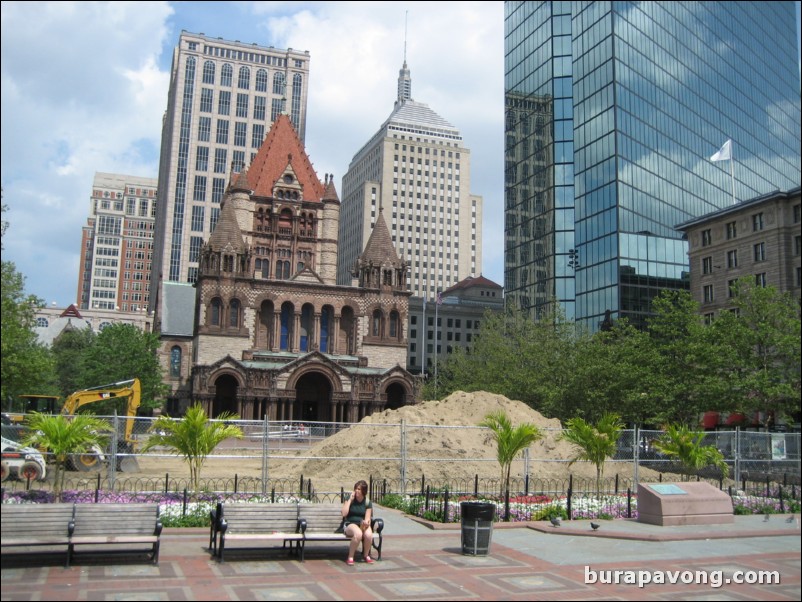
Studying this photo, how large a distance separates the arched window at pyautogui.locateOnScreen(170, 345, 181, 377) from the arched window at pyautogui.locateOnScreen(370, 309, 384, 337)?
25.3 metres

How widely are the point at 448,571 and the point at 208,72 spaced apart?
141 meters

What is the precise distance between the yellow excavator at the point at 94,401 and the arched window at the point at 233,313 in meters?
22.6

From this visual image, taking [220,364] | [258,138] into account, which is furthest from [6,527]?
[258,138]

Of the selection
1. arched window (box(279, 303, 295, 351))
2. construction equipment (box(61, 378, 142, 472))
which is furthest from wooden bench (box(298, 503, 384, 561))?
arched window (box(279, 303, 295, 351))

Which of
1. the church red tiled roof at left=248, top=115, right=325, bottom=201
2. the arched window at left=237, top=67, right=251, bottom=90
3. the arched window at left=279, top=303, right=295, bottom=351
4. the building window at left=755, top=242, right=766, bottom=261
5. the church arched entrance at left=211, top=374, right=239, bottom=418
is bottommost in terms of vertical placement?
the church arched entrance at left=211, top=374, right=239, bottom=418

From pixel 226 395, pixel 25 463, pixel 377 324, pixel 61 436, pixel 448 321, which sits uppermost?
pixel 448 321

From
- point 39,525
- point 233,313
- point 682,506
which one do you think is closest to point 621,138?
point 233,313

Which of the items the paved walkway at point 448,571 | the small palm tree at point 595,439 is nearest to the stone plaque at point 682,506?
the paved walkway at point 448,571

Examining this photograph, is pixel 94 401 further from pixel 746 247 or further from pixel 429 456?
pixel 746 247

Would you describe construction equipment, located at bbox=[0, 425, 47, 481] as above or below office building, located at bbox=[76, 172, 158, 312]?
below

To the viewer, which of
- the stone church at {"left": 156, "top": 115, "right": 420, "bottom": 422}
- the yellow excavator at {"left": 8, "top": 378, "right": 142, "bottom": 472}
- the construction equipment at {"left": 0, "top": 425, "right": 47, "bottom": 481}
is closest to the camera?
the construction equipment at {"left": 0, "top": 425, "right": 47, "bottom": 481}

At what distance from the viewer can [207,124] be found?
13712 centimetres

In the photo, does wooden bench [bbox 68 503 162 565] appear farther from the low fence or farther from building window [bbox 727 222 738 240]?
building window [bbox 727 222 738 240]

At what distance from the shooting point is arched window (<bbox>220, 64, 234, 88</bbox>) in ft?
460
